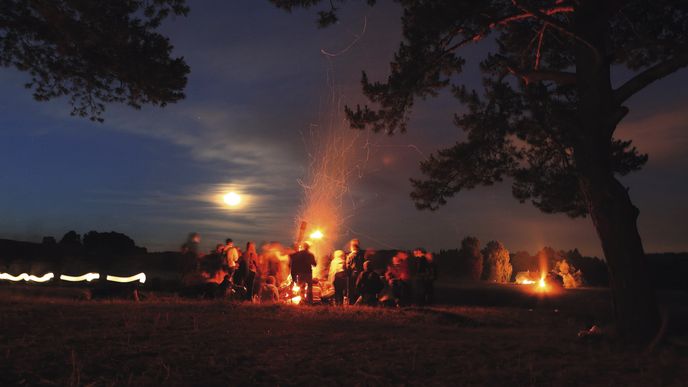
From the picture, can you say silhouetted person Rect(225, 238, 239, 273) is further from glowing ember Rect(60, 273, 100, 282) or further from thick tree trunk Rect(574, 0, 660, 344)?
thick tree trunk Rect(574, 0, 660, 344)

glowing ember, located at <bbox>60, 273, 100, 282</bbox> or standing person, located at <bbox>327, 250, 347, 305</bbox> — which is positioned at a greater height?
standing person, located at <bbox>327, 250, 347, 305</bbox>

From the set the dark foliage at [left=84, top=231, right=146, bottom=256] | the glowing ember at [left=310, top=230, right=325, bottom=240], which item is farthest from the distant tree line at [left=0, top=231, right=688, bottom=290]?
the dark foliage at [left=84, top=231, right=146, bottom=256]

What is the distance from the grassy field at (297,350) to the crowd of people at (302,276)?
3136mm

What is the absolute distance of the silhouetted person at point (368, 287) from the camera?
1570 centimetres

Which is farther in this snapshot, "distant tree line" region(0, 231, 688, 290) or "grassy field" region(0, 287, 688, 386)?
"distant tree line" region(0, 231, 688, 290)

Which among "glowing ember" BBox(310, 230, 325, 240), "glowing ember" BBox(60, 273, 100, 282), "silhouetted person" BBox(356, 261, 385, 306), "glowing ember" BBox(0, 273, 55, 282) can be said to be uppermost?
"glowing ember" BBox(310, 230, 325, 240)

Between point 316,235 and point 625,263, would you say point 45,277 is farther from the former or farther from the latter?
point 625,263

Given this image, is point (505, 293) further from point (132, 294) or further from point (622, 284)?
point (132, 294)

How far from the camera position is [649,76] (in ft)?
31.6

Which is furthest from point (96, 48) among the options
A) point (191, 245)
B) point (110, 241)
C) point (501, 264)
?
point (110, 241)

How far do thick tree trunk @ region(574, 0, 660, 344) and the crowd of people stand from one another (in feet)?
24.2

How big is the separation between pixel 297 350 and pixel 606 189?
602 centimetres

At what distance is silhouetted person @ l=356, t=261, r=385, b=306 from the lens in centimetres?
1570

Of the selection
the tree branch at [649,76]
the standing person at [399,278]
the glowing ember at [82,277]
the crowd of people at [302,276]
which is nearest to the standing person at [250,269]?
the crowd of people at [302,276]
